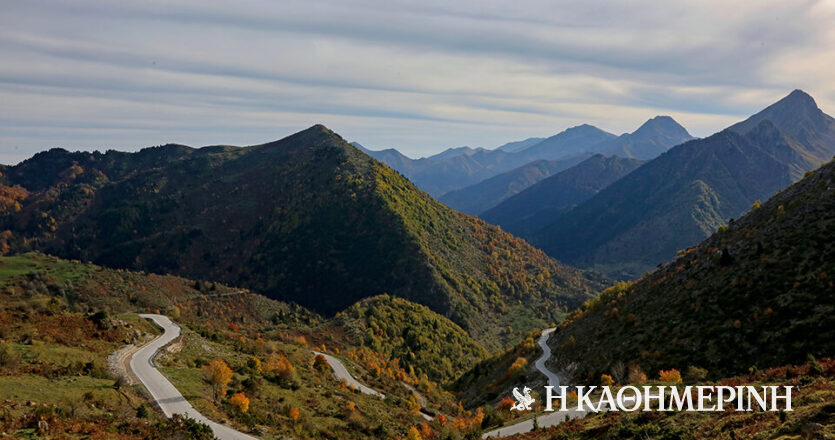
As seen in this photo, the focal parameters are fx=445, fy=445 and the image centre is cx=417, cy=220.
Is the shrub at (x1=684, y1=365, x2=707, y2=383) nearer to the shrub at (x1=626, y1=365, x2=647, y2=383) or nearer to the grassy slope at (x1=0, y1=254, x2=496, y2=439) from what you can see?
the shrub at (x1=626, y1=365, x2=647, y2=383)

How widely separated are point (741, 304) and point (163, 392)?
56.9 m

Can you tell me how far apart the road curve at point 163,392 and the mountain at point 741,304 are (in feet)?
136

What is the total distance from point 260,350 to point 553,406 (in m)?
39.8

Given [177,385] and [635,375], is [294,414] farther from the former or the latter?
[635,375]

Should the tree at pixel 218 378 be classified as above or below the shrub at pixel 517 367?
above

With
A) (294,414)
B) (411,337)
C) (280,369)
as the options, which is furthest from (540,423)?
(411,337)

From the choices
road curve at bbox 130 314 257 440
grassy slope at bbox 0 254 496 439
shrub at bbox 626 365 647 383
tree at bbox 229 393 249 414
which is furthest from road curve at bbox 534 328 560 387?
road curve at bbox 130 314 257 440

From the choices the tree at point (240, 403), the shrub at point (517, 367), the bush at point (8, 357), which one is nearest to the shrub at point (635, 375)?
the shrub at point (517, 367)

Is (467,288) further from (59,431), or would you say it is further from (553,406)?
(59,431)

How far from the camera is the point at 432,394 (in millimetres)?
79625

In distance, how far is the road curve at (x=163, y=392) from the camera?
102ft

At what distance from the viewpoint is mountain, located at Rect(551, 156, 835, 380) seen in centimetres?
4094

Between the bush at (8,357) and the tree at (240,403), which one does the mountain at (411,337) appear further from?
the bush at (8,357)

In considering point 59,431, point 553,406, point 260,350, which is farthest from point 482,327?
point 59,431
